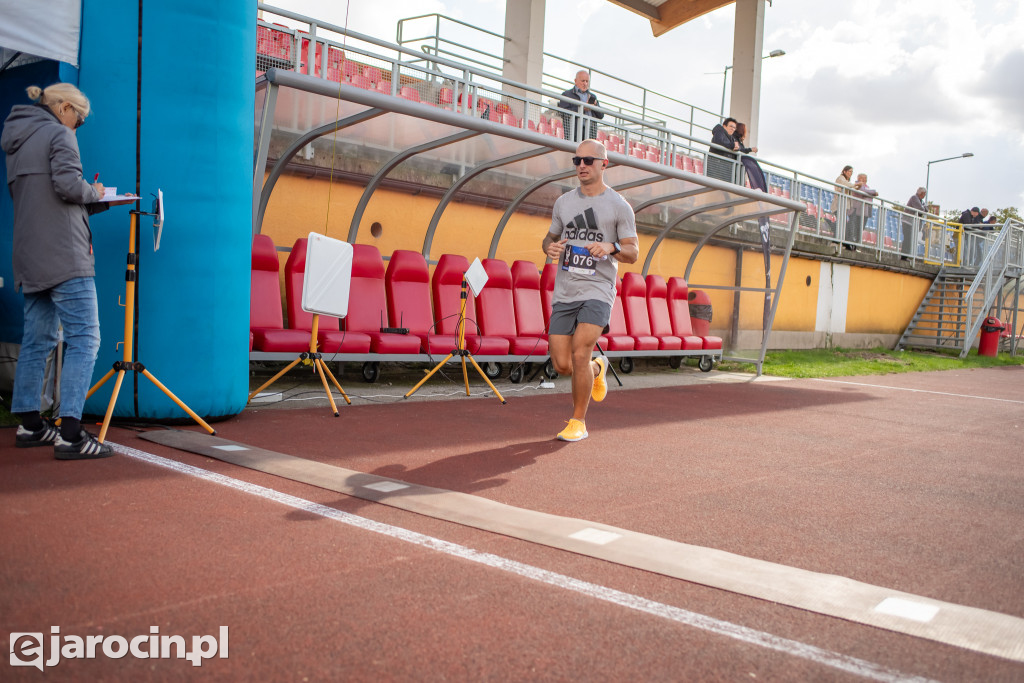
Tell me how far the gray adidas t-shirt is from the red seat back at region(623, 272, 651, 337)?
6.61 metres

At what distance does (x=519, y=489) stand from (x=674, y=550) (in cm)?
118

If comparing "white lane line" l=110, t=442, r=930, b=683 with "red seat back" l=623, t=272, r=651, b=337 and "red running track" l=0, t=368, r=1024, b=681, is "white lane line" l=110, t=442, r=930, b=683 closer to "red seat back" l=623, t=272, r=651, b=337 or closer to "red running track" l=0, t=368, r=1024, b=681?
"red running track" l=0, t=368, r=1024, b=681

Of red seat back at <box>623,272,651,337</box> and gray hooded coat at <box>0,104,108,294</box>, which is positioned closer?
gray hooded coat at <box>0,104,108,294</box>

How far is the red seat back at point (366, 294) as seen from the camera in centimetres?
927

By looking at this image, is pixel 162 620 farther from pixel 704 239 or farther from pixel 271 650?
pixel 704 239

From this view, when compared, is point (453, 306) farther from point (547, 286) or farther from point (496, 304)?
point (547, 286)

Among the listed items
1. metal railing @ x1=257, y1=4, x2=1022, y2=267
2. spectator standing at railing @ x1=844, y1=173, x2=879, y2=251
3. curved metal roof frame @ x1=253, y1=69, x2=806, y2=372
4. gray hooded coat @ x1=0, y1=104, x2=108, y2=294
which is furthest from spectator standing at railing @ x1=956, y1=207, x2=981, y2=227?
gray hooded coat @ x1=0, y1=104, x2=108, y2=294

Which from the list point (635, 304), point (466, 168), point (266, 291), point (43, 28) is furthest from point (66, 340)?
point (635, 304)

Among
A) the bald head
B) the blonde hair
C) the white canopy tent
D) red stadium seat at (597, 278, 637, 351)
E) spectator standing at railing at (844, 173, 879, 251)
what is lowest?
red stadium seat at (597, 278, 637, 351)

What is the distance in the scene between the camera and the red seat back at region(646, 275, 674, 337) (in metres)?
13.1

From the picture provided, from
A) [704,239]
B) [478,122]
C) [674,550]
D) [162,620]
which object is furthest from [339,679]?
[704,239]

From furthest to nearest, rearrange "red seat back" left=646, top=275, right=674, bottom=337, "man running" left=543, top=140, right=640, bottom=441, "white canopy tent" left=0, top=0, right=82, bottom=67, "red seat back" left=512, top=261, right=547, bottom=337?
"red seat back" left=646, top=275, right=674, bottom=337, "red seat back" left=512, top=261, right=547, bottom=337, "man running" left=543, top=140, right=640, bottom=441, "white canopy tent" left=0, top=0, right=82, bottom=67

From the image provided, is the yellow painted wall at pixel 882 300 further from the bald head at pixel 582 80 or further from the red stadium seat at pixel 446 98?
the red stadium seat at pixel 446 98

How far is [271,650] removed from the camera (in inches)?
88.0
